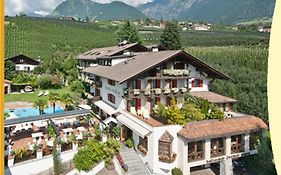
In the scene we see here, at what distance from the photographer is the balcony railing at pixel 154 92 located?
71.8 ft

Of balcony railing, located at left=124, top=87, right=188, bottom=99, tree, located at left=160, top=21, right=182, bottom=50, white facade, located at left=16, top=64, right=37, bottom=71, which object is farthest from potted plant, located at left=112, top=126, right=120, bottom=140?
white facade, located at left=16, top=64, right=37, bottom=71

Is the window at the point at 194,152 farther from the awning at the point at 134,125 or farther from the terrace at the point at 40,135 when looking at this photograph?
the terrace at the point at 40,135

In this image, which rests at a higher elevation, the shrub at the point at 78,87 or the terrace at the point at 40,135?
the shrub at the point at 78,87

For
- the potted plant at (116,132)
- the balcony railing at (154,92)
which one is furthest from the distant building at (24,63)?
the balcony railing at (154,92)

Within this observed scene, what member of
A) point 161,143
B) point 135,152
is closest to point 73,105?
point 135,152

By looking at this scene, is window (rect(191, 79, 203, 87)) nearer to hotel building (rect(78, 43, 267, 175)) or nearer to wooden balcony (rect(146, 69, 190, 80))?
hotel building (rect(78, 43, 267, 175))

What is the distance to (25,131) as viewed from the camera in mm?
24781

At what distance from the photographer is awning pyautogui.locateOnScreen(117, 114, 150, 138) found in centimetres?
1839

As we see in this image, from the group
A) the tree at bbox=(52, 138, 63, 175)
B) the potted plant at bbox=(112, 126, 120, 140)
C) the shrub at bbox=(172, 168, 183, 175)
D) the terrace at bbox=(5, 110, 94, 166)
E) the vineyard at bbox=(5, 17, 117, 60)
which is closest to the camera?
the shrub at bbox=(172, 168, 183, 175)

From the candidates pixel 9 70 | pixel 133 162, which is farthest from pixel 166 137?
pixel 9 70

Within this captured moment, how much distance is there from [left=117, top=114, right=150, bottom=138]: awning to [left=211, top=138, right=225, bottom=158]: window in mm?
4095

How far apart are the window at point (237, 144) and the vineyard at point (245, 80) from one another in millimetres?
2086

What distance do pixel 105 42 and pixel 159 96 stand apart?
62.7 m

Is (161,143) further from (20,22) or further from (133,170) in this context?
(20,22)
